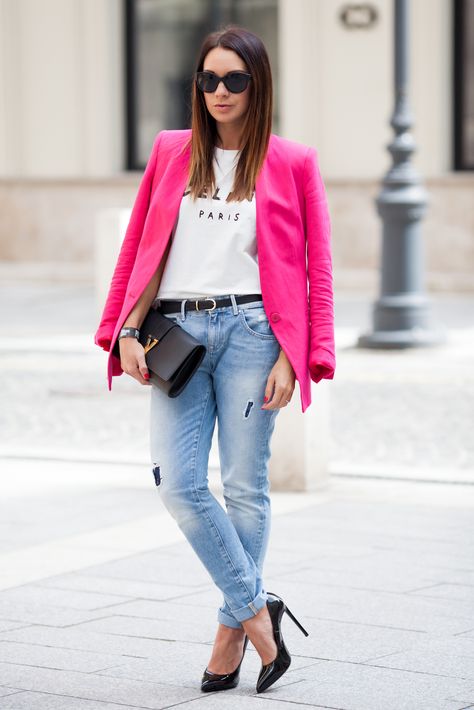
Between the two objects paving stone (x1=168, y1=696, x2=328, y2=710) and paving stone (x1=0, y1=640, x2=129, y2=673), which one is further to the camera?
paving stone (x1=0, y1=640, x2=129, y2=673)

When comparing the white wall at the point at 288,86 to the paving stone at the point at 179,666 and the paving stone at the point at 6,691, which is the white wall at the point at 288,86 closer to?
the paving stone at the point at 179,666

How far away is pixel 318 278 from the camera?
→ 4.03m

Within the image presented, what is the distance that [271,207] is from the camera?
3.99 meters

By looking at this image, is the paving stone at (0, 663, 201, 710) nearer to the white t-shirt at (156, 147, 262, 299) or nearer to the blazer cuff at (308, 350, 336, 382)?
the blazer cuff at (308, 350, 336, 382)

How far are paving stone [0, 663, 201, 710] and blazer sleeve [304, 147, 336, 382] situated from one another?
2.96 feet

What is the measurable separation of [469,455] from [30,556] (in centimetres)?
298

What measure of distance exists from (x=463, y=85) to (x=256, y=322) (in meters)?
14.4

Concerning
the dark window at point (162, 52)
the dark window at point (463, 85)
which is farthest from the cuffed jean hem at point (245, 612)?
the dark window at point (162, 52)

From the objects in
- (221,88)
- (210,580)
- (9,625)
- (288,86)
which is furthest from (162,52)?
(221,88)

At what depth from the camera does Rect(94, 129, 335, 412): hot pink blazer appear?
3.97 metres

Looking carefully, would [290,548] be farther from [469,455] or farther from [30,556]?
[469,455]

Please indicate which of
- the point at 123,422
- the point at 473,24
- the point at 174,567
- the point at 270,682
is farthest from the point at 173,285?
the point at 473,24

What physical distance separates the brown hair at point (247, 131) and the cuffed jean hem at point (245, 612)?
1.04 m

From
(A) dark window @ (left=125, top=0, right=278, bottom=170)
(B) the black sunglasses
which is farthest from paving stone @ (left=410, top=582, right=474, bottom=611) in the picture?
(A) dark window @ (left=125, top=0, right=278, bottom=170)
